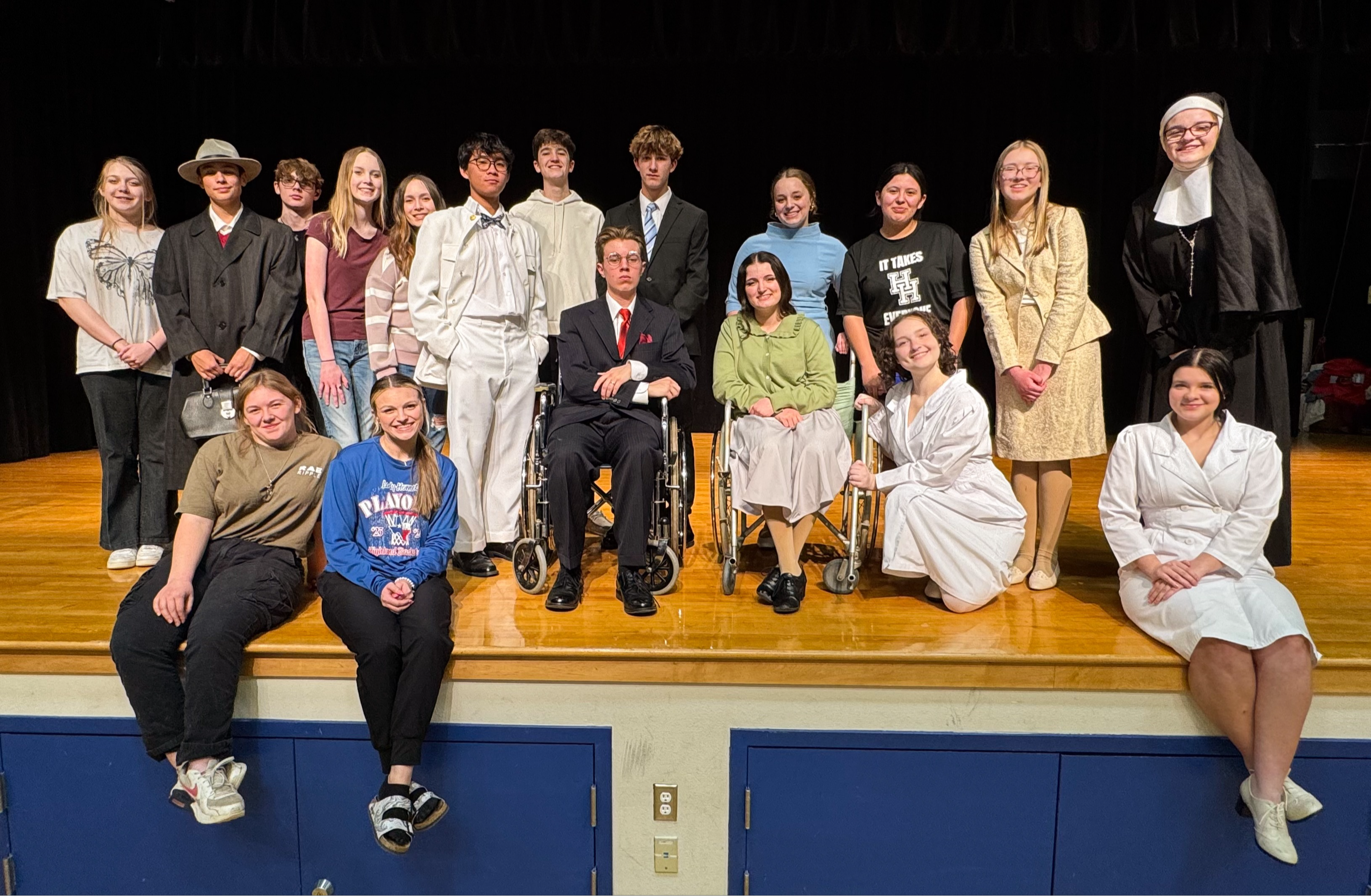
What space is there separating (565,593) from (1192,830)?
1680mm

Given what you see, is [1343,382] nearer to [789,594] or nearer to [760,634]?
[789,594]

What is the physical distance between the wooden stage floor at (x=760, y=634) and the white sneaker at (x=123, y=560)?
0.03m

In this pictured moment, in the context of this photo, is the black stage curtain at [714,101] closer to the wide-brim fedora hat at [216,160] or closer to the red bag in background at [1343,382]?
the red bag in background at [1343,382]

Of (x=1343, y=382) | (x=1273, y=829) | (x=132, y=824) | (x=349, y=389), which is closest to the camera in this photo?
(x=1273, y=829)

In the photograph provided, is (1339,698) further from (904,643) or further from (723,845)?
(723,845)

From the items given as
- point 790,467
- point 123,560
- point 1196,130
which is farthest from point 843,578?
point 123,560

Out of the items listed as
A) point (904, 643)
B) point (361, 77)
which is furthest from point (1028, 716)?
point (361, 77)

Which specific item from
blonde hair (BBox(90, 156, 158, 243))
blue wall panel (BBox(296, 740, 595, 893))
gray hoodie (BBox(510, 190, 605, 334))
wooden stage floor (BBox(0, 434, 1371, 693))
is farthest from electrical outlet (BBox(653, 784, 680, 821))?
blonde hair (BBox(90, 156, 158, 243))

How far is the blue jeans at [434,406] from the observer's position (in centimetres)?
304

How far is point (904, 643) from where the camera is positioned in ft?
7.68

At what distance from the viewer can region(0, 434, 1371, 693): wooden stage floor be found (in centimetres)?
225

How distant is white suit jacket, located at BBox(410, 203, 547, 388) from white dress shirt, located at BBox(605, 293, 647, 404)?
0.35 metres

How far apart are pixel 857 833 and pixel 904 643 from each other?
474 mm

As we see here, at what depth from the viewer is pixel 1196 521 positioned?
7.80 ft
